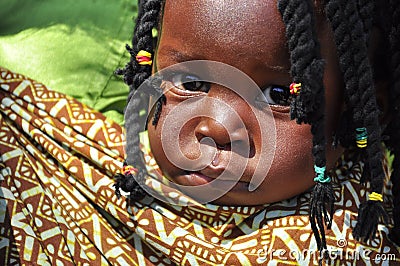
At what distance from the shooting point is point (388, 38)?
4.08 ft

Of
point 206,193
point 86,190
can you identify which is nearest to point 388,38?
point 206,193

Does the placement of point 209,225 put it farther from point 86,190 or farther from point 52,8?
point 52,8

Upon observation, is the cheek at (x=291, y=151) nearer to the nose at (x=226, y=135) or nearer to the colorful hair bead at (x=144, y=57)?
the nose at (x=226, y=135)

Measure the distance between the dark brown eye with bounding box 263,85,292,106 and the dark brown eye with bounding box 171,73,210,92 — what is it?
0.10 metres

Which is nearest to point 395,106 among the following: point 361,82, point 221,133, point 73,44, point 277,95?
point 361,82

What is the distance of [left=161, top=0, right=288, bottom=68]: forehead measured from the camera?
3.67 feet

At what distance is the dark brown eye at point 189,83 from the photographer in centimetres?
120

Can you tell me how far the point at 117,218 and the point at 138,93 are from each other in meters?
0.24

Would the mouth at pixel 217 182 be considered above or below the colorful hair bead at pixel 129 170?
above

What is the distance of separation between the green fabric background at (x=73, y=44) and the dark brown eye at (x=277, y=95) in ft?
1.59

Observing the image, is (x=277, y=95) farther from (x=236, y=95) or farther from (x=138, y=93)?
(x=138, y=93)

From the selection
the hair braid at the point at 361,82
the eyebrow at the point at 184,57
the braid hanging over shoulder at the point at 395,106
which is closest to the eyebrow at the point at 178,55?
the eyebrow at the point at 184,57

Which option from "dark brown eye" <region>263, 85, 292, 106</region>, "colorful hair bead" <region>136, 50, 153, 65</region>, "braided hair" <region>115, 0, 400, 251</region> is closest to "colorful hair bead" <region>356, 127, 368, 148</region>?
Result: "braided hair" <region>115, 0, 400, 251</region>

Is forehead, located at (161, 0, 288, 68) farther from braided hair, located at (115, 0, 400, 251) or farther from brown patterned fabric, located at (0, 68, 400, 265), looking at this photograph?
brown patterned fabric, located at (0, 68, 400, 265)
